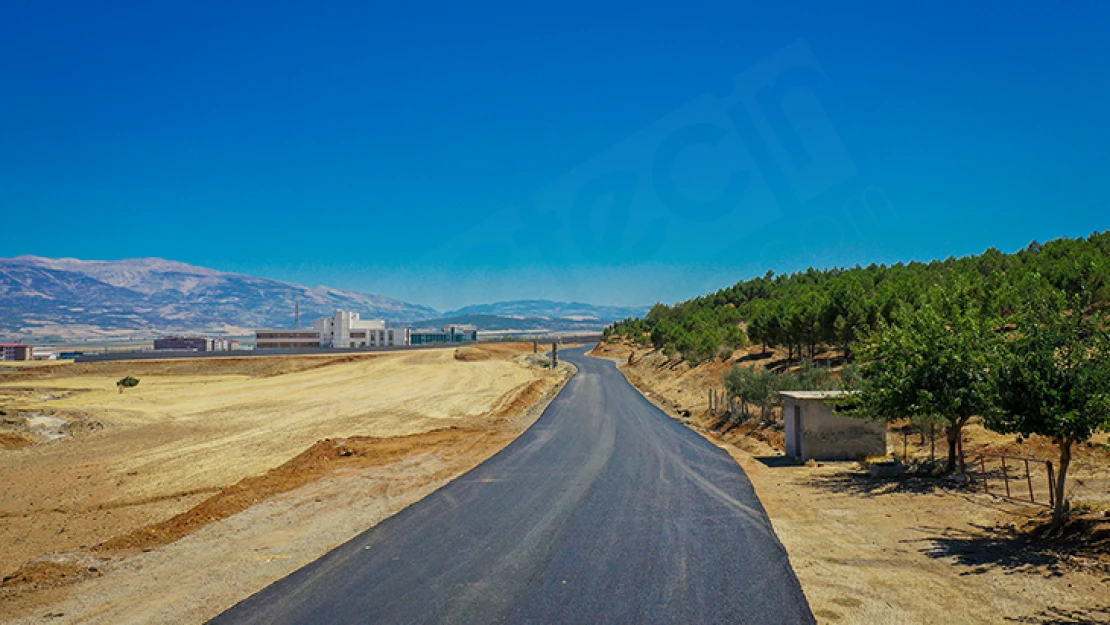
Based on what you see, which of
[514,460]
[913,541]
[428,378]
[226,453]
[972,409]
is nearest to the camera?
[913,541]

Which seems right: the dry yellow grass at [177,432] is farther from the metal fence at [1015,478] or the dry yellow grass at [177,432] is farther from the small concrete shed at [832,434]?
Result: the metal fence at [1015,478]

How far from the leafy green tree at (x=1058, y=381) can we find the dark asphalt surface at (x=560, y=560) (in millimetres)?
5474

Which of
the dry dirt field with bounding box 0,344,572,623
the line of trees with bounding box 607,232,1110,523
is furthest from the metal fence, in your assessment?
the dry dirt field with bounding box 0,344,572,623

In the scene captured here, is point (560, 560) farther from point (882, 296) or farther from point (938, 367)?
point (882, 296)

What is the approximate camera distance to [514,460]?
83.6 ft

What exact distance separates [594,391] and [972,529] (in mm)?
45001

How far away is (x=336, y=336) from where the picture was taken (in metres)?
174

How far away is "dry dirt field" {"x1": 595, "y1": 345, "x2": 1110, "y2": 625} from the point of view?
408 inches

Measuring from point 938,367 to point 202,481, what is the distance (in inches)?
903

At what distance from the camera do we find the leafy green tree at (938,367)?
695 inches

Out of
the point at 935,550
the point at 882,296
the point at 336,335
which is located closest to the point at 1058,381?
the point at 935,550

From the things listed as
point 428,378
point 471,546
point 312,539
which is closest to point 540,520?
point 471,546

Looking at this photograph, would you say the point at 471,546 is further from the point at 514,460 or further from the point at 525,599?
the point at 514,460

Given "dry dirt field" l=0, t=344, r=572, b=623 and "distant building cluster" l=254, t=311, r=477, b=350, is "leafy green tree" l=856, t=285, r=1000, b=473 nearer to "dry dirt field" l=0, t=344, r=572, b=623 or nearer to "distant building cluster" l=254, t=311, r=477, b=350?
"dry dirt field" l=0, t=344, r=572, b=623
